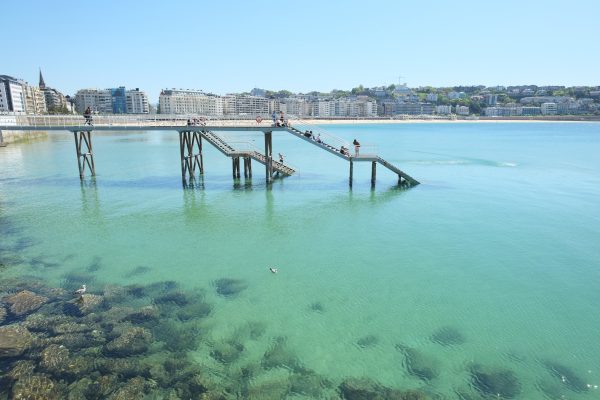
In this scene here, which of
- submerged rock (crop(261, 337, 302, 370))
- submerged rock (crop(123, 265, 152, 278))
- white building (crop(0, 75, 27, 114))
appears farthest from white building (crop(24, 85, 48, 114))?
submerged rock (crop(261, 337, 302, 370))

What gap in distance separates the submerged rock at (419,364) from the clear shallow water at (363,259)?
0.45 feet

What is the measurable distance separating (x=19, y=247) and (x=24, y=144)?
67.0 metres

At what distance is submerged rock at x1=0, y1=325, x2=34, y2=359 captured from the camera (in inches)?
465

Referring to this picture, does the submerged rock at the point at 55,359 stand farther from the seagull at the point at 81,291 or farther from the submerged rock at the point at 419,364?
the submerged rock at the point at 419,364

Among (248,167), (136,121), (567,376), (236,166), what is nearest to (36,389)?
(567,376)

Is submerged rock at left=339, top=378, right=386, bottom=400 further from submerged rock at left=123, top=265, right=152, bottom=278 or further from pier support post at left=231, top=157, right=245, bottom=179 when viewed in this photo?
pier support post at left=231, top=157, right=245, bottom=179

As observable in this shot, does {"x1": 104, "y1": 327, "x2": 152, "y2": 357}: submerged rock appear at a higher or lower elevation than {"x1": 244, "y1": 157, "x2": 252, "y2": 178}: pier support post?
lower

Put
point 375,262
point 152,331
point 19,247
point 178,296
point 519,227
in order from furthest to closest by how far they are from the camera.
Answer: point 519,227, point 19,247, point 375,262, point 178,296, point 152,331

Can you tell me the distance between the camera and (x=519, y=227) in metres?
24.3

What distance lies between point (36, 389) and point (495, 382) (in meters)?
11.8

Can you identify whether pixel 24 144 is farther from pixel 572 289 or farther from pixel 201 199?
pixel 572 289

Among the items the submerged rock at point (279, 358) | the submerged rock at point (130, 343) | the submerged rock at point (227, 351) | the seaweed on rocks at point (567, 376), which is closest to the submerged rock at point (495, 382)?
the seaweed on rocks at point (567, 376)

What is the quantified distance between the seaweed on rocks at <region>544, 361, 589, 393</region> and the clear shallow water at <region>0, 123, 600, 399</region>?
164 mm

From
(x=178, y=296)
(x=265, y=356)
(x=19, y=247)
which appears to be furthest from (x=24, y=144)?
(x=265, y=356)
